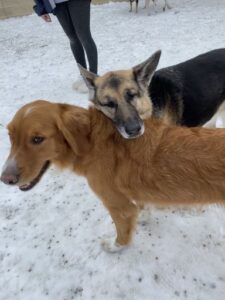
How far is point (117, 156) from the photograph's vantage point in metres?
2.15

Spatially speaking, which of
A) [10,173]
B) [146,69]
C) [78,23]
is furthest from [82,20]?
[10,173]

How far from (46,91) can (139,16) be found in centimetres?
524

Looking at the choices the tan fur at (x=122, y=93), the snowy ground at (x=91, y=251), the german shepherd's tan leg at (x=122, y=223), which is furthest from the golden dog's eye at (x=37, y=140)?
the snowy ground at (x=91, y=251)

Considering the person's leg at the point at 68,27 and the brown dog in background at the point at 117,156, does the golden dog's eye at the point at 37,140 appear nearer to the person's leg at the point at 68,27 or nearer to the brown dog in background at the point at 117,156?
the brown dog in background at the point at 117,156

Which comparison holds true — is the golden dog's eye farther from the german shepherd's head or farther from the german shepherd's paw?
the german shepherd's paw

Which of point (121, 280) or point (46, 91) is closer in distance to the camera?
point (121, 280)

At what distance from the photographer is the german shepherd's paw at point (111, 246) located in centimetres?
263

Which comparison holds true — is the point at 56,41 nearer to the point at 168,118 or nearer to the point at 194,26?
the point at 194,26

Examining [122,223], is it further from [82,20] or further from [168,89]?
[82,20]

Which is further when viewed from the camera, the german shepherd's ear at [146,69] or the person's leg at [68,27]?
the person's leg at [68,27]

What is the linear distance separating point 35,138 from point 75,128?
0.89 feet

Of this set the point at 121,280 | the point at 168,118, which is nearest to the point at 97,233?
the point at 121,280

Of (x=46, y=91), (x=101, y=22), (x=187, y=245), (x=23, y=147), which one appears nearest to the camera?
(x=23, y=147)

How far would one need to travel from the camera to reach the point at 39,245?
280 cm
